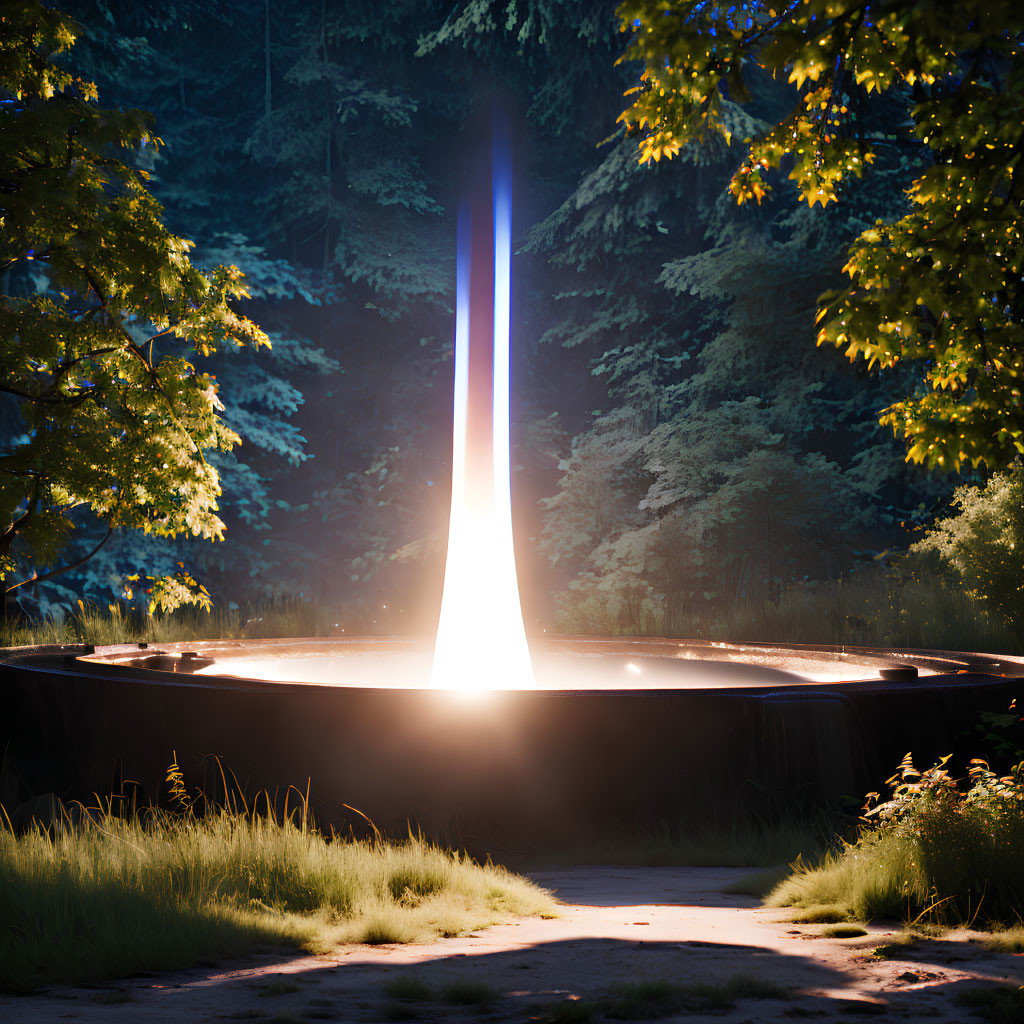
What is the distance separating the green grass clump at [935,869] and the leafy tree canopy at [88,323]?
707 cm

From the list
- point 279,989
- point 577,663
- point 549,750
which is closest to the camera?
point 279,989

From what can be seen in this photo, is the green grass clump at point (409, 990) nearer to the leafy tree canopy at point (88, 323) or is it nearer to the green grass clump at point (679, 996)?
the green grass clump at point (679, 996)

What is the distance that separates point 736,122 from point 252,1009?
2094cm

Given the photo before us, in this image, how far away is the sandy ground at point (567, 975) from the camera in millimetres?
2695

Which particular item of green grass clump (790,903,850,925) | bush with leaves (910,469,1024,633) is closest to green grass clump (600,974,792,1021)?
green grass clump (790,903,850,925)

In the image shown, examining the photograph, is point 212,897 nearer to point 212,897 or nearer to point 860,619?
point 212,897

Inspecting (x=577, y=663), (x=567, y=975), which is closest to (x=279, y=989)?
(x=567, y=975)

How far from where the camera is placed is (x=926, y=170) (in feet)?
17.1

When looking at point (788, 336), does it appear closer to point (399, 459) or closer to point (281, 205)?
point (399, 459)

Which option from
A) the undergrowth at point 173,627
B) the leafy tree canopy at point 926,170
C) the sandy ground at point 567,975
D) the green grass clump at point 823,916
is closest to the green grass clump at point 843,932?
the sandy ground at point 567,975

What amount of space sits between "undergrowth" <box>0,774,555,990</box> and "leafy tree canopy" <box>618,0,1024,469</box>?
3.23 m

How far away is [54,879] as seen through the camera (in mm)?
3803

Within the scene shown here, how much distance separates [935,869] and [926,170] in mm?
3471

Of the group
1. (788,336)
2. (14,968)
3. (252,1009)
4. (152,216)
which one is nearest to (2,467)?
(152,216)
